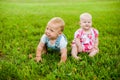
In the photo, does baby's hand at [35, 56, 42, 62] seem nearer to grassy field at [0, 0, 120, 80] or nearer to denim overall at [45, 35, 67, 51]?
grassy field at [0, 0, 120, 80]

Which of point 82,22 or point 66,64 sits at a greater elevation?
point 82,22

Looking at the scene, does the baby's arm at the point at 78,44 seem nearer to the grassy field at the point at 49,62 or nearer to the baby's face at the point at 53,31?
the grassy field at the point at 49,62

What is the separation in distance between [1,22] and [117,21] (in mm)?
3097

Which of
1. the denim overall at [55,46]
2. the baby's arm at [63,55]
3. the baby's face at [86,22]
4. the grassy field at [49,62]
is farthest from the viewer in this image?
the baby's face at [86,22]

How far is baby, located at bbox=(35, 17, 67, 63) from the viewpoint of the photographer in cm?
492

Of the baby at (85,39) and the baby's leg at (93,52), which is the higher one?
the baby at (85,39)

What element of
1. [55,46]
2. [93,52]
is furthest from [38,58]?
[93,52]

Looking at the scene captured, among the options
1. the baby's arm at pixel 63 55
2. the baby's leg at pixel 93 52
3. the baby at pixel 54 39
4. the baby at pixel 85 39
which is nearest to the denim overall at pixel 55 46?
the baby at pixel 54 39

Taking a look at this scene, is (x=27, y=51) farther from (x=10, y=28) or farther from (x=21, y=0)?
(x=21, y=0)

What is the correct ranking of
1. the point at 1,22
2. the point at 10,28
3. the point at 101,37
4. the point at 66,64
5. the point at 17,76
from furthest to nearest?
the point at 1,22 < the point at 10,28 < the point at 101,37 < the point at 66,64 < the point at 17,76

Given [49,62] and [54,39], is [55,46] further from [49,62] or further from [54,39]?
[49,62]

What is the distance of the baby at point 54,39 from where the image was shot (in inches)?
194

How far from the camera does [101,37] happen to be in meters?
6.82

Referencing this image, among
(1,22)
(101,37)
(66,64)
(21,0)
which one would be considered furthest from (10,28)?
(21,0)
